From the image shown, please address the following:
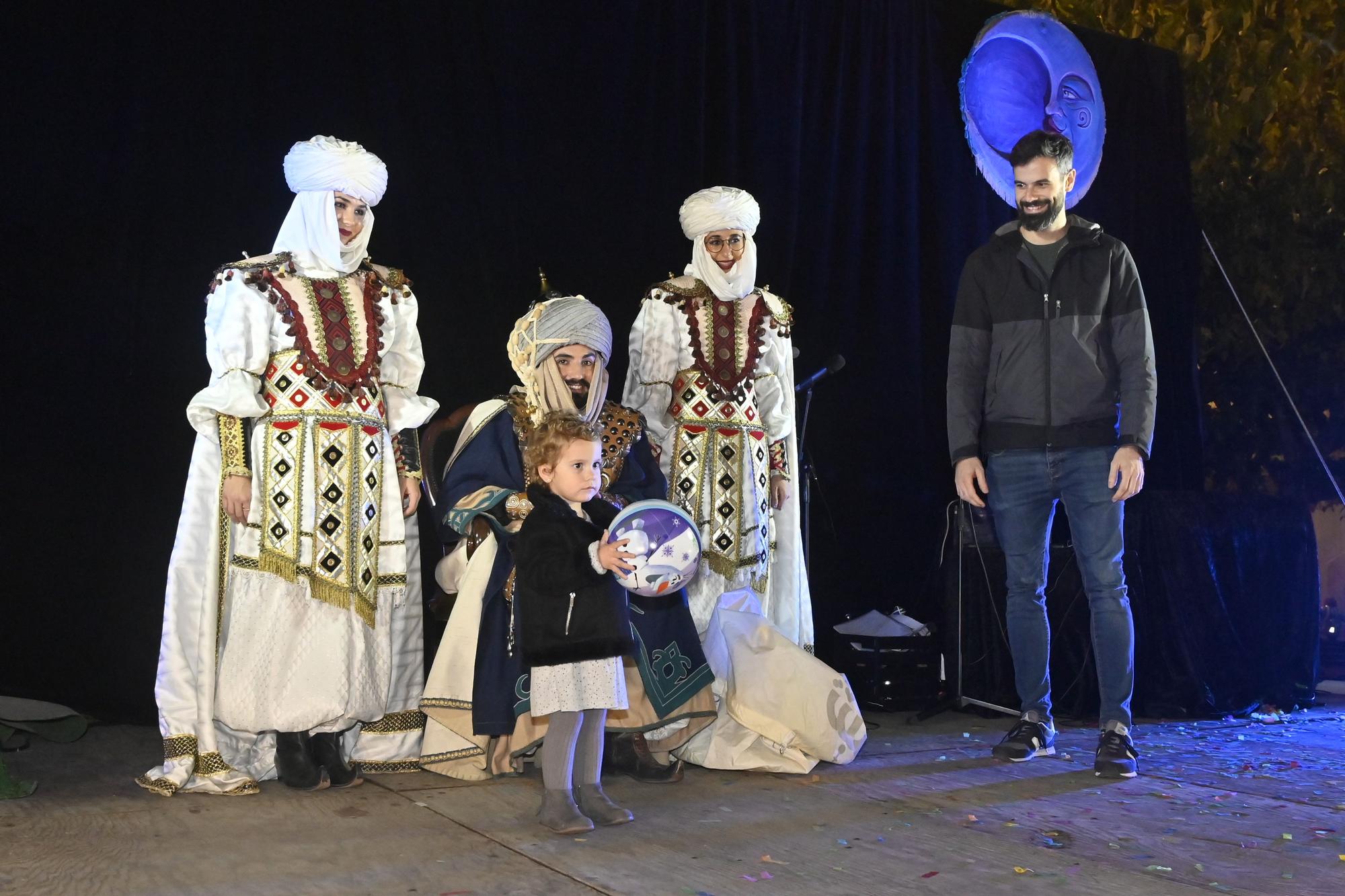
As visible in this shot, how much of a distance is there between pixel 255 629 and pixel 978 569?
2.55m

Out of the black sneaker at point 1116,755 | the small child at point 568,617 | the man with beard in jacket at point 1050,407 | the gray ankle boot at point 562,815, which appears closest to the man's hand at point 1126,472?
the man with beard in jacket at point 1050,407

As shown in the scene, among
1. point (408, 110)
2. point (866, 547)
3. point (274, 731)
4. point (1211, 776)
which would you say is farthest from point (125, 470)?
point (1211, 776)

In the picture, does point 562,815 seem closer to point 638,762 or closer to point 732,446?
point 638,762

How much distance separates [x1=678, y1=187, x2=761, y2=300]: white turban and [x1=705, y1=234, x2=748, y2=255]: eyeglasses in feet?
0.04

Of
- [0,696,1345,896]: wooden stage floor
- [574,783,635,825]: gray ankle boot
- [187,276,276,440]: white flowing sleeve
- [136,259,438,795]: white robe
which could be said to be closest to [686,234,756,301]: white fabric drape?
[136,259,438,795]: white robe

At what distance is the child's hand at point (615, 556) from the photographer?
103 inches

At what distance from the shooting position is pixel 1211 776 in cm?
330

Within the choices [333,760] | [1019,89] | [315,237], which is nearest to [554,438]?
[315,237]

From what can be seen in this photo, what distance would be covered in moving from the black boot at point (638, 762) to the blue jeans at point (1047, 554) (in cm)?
100

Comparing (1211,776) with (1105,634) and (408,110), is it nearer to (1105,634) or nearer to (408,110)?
(1105,634)

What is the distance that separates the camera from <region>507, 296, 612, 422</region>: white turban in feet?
10.9

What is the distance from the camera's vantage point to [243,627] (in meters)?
3.16

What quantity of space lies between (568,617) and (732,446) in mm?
1215

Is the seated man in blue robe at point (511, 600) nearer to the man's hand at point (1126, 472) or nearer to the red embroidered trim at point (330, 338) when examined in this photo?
the red embroidered trim at point (330, 338)
